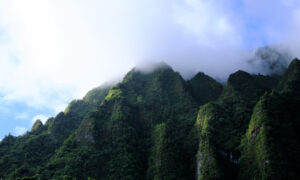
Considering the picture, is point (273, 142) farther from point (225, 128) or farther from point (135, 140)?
point (135, 140)

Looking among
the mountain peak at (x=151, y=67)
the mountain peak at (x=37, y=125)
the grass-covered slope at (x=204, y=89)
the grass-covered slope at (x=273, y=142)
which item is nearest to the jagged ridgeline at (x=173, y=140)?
the grass-covered slope at (x=273, y=142)

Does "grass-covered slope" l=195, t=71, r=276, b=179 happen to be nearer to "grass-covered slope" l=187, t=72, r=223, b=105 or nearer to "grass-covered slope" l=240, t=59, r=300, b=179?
"grass-covered slope" l=240, t=59, r=300, b=179

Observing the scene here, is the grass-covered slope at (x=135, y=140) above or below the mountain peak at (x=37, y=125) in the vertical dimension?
below

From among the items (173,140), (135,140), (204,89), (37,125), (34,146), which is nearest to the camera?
(173,140)

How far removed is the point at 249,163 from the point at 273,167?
8338mm

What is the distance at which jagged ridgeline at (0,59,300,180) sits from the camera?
6856cm

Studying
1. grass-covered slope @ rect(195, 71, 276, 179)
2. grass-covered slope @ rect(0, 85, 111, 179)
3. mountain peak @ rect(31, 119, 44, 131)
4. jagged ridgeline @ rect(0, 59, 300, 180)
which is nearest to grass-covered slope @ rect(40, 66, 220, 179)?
jagged ridgeline @ rect(0, 59, 300, 180)

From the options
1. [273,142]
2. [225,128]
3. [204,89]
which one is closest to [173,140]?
[225,128]

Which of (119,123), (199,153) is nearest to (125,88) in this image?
(119,123)

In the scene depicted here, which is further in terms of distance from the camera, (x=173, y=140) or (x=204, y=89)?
(x=204, y=89)

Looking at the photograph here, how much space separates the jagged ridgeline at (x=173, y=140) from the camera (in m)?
68.6

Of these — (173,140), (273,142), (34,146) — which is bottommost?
(273,142)

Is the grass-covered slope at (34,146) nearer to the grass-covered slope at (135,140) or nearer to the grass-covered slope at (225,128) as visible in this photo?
the grass-covered slope at (135,140)

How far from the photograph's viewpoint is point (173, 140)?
88.3m
